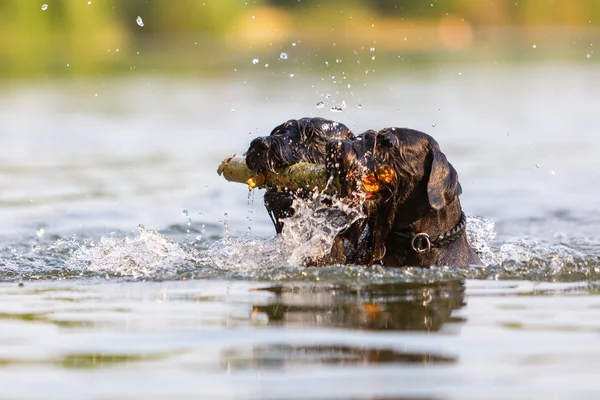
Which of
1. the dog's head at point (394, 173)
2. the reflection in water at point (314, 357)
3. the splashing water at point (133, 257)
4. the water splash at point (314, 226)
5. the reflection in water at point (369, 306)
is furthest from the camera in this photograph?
the splashing water at point (133, 257)

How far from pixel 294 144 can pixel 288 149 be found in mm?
111

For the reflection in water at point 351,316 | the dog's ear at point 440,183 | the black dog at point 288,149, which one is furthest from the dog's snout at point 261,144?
the dog's ear at point 440,183

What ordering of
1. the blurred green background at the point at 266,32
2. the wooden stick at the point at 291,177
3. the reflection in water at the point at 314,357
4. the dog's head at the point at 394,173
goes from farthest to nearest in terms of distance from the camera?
1. the blurred green background at the point at 266,32
2. the wooden stick at the point at 291,177
3. the dog's head at the point at 394,173
4. the reflection in water at the point at 314,357

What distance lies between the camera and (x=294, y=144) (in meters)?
7.71

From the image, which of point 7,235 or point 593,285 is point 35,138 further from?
point 593,285

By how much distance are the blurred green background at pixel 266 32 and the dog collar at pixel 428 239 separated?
2294cm

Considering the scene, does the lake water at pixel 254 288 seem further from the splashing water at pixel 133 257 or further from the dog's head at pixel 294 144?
the dog's head at pixel 294 144

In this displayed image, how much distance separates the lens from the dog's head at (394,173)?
7203 mm

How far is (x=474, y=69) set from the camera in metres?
33.3

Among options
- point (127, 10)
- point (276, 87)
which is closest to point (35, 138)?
point (276, 87)

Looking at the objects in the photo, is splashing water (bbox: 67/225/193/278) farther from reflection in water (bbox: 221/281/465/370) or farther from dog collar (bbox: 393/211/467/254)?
dog collar (bbox: 393/211/467/254)

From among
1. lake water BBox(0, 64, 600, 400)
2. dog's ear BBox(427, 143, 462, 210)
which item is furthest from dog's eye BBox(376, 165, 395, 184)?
lake water BBox(0, 64, 600, 400)

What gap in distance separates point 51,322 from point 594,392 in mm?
2842

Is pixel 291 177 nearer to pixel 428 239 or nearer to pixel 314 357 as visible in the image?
pixel 428 239
